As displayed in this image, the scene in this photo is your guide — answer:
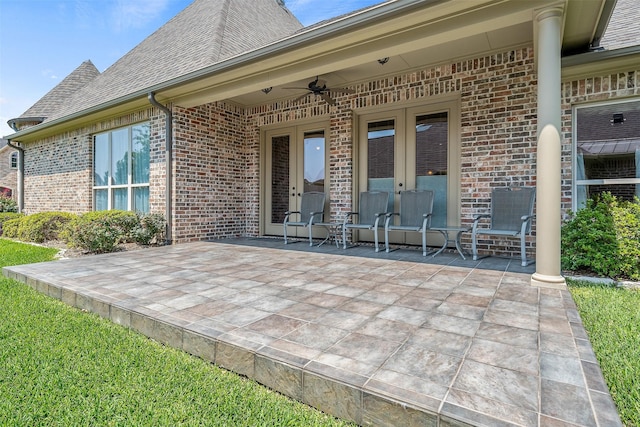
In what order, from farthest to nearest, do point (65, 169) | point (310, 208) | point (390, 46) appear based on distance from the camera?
point (65, 169)
point (310, 208)
point (390, 46)

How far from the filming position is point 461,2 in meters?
3.01

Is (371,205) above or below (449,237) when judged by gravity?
above

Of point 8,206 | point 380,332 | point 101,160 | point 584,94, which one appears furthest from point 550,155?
point 8,206

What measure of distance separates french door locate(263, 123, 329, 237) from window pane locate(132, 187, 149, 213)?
230 centimetres

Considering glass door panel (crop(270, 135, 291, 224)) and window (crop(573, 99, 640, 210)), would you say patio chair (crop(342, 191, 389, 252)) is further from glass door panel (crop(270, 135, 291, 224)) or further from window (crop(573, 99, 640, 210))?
window (crop(573, 99, 640, 210))

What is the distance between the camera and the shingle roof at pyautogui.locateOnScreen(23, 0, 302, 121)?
6.52 metres

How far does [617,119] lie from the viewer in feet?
13.0

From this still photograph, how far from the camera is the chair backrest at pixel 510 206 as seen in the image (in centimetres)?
412

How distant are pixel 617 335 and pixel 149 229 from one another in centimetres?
601

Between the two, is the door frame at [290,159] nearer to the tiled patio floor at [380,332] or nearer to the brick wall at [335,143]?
the brick wall at [335,143]

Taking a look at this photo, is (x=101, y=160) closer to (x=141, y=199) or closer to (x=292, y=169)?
(x=141, y=199)

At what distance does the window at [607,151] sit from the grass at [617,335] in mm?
1558

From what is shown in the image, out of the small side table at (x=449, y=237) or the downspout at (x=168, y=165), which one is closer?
the small side table at (x=449, y=237)

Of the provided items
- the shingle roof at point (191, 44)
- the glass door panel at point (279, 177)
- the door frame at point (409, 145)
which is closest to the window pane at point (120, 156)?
the shingle roof at point (191, 44)
